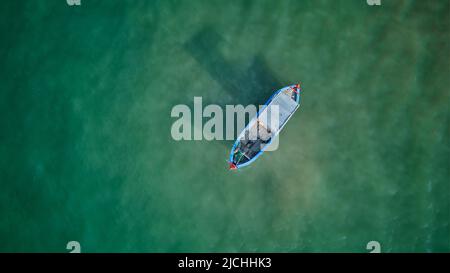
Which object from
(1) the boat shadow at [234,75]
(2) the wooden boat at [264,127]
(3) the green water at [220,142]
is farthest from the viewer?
(1) the boat shadow at [234,75]

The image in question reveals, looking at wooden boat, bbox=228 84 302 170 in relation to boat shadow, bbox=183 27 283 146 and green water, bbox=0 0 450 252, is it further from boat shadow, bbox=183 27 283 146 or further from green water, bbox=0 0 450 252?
boat shadow, bbox=183 27 283 146

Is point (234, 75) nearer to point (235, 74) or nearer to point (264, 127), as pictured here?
point (235, 74)

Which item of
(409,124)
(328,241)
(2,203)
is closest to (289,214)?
(328,241)

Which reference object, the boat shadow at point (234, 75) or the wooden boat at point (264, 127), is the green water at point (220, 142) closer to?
the boat shadow at point (234, 75)

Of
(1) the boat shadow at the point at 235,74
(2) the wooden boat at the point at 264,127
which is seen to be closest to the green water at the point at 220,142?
(1) the boat shadow at the point at 235,74

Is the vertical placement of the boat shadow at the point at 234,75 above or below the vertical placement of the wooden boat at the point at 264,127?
above

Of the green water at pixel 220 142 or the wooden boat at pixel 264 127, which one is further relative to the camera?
the green water at pixel 220 142

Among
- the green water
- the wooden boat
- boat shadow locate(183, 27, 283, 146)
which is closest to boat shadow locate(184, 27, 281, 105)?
boat shadow locate(183, 27, 283, 146)

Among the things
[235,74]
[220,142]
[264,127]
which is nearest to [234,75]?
[235,74]
